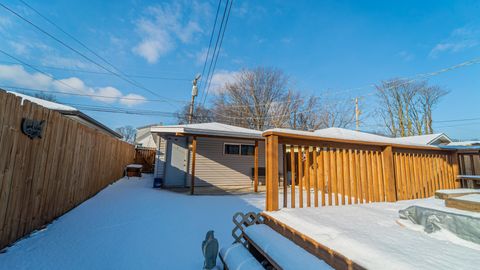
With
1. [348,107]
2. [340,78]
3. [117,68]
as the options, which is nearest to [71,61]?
[117,68]

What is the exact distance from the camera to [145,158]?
13.8 metres

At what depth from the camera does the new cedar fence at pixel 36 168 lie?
238 cm

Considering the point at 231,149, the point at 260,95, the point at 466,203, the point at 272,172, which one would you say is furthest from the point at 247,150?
the point at 260,95

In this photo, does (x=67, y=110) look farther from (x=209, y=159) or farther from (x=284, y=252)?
(x=284, y=252)

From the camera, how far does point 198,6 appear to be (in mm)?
6418

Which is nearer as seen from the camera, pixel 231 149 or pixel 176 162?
pixel 176 162

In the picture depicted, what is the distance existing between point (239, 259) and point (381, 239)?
1.33 m

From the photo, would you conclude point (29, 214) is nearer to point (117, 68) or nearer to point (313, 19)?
point (313, 19)

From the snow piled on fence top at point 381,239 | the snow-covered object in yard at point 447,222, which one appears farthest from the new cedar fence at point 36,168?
the snow-covered object in yard at point 447,222

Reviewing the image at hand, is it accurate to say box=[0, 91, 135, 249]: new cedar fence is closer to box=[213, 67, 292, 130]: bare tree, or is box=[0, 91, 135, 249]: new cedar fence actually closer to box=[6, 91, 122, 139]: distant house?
box=[6, 91, 122, 139]: distant house

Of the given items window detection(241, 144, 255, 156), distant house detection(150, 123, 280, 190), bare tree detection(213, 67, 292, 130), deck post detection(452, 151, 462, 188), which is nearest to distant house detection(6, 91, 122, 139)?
distant house detection(150, 123, 280, 190)

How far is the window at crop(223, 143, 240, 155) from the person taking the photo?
9195 millimetres

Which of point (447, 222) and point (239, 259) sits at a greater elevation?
point (447, 222)

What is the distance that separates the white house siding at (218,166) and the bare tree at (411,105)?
14268 mm
